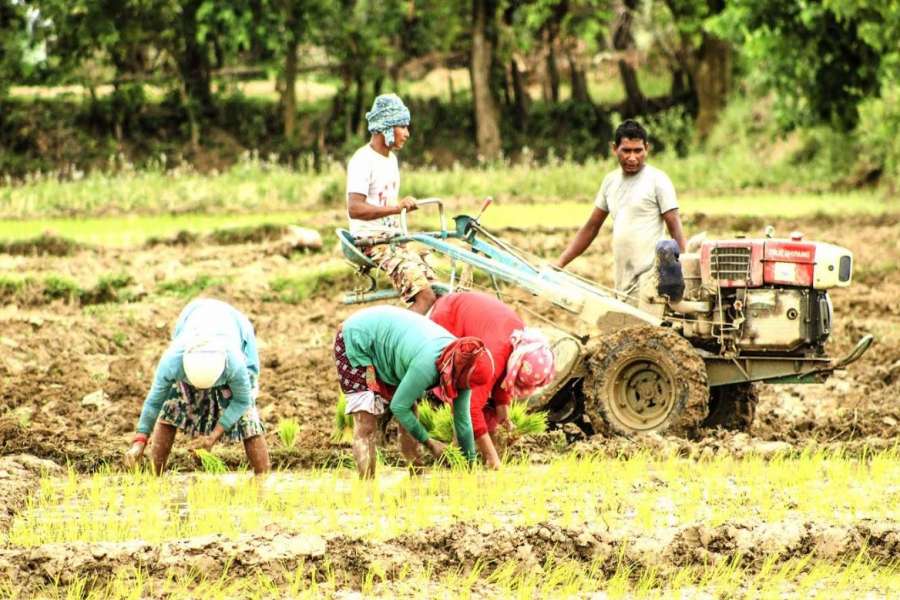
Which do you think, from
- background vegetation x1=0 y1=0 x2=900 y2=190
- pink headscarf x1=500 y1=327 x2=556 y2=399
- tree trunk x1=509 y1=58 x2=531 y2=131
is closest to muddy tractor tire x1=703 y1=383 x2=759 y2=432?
pink headscarf x1=500 y1=327 x2=556 y2=399

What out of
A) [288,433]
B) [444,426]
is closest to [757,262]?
[444,426]

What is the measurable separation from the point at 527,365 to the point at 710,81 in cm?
2681

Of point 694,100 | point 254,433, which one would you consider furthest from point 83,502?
point 694,100

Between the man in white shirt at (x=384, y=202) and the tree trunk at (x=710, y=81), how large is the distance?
24.9m

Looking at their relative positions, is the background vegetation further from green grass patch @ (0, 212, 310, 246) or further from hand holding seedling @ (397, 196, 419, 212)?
hand holding seedling @ (397, 196, 419, 212)

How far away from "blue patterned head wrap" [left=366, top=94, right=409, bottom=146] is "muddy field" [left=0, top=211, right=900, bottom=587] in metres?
1.97

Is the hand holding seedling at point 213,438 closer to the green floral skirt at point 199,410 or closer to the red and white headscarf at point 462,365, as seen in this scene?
the green floral skirt at point 199,410

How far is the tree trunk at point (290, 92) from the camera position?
113ft

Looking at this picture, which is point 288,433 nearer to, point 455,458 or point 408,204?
point 455,458

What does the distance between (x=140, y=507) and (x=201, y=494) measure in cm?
36

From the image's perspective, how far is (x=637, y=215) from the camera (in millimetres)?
10438

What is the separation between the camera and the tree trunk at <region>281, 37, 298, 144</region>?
113 feet

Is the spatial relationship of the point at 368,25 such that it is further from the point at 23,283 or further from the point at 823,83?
the point at 23,283

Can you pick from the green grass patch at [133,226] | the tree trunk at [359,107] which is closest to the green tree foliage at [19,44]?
the tree trunk at [359,107]
